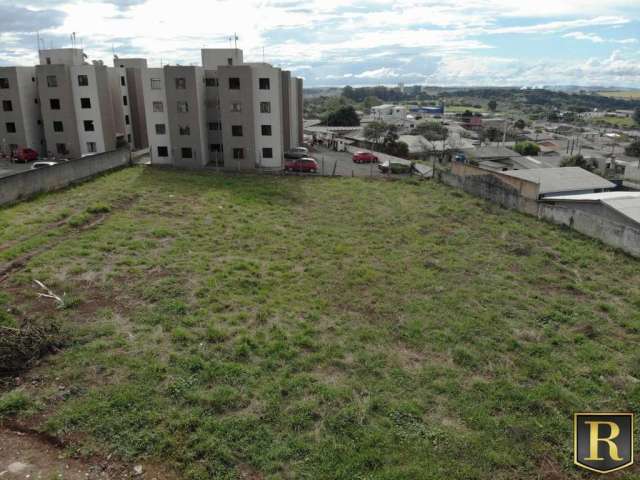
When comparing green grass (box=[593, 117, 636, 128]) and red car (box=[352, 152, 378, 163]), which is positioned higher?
green grass (box=[593, 117, 636, 128])

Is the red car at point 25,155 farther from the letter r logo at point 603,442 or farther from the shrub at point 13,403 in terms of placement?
the letter r logo at point 603,442

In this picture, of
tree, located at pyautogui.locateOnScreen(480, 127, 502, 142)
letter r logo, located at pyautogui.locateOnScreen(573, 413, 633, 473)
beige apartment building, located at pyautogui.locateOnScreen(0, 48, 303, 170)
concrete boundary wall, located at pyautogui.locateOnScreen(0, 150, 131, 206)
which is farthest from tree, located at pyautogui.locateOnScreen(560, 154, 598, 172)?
letter r logo, located at pyautogui.locateOnScreen(573, 413, 633, 473)

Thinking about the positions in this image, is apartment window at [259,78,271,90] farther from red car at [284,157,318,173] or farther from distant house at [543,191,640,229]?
distant house at [543,191,640,229]

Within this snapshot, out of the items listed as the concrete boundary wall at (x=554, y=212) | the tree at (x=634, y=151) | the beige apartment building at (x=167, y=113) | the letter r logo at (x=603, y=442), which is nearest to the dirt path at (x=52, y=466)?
the letter r logo at (x=603, y=442)

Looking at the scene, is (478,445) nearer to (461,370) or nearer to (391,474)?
(391,474)

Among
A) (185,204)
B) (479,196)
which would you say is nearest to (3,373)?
(185,204)

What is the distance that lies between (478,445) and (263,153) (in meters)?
29.8

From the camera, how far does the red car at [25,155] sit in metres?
33.7

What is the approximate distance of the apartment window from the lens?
33531mm

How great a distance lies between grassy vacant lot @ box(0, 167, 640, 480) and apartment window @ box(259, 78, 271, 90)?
16727 millimetres

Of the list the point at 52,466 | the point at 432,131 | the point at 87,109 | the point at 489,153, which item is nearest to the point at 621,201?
the point at 52,466

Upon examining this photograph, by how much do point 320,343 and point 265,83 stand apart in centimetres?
2728

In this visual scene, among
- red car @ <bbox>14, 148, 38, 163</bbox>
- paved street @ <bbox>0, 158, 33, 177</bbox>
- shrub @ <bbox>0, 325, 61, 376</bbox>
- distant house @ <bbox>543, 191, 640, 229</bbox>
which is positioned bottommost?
shrub @ <bbox>0, 325, 61, 376</bbox>

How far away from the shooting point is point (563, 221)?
21.7 meters
